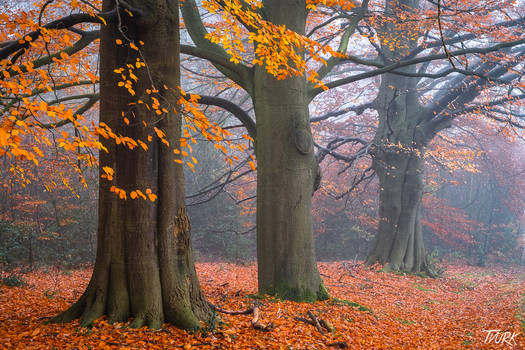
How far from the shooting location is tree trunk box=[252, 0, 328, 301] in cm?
668

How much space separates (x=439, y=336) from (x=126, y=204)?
5099mm

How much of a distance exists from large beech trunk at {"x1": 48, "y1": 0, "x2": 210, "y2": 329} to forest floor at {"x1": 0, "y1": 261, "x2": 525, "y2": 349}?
0.23m

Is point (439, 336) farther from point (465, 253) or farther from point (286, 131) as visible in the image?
point (465, 253)

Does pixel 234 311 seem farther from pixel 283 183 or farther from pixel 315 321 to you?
pixel 283 183

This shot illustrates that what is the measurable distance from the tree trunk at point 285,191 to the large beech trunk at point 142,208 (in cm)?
237

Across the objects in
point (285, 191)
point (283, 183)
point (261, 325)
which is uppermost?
point (283, 183)

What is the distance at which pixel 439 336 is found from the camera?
20.4 ft

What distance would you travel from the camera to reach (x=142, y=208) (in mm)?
4309

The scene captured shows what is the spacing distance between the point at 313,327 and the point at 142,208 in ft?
8.84

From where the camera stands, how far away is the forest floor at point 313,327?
393 centimetres

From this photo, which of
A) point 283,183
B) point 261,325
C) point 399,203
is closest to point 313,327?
point 261,325

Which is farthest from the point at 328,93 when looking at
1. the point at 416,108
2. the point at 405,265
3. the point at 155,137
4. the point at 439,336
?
the point at 155,137

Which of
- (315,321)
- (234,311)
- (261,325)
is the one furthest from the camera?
(315,321)

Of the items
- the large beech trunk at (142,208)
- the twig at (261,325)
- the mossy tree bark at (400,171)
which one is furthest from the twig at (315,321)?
the mossy tree bark at (400,171)
